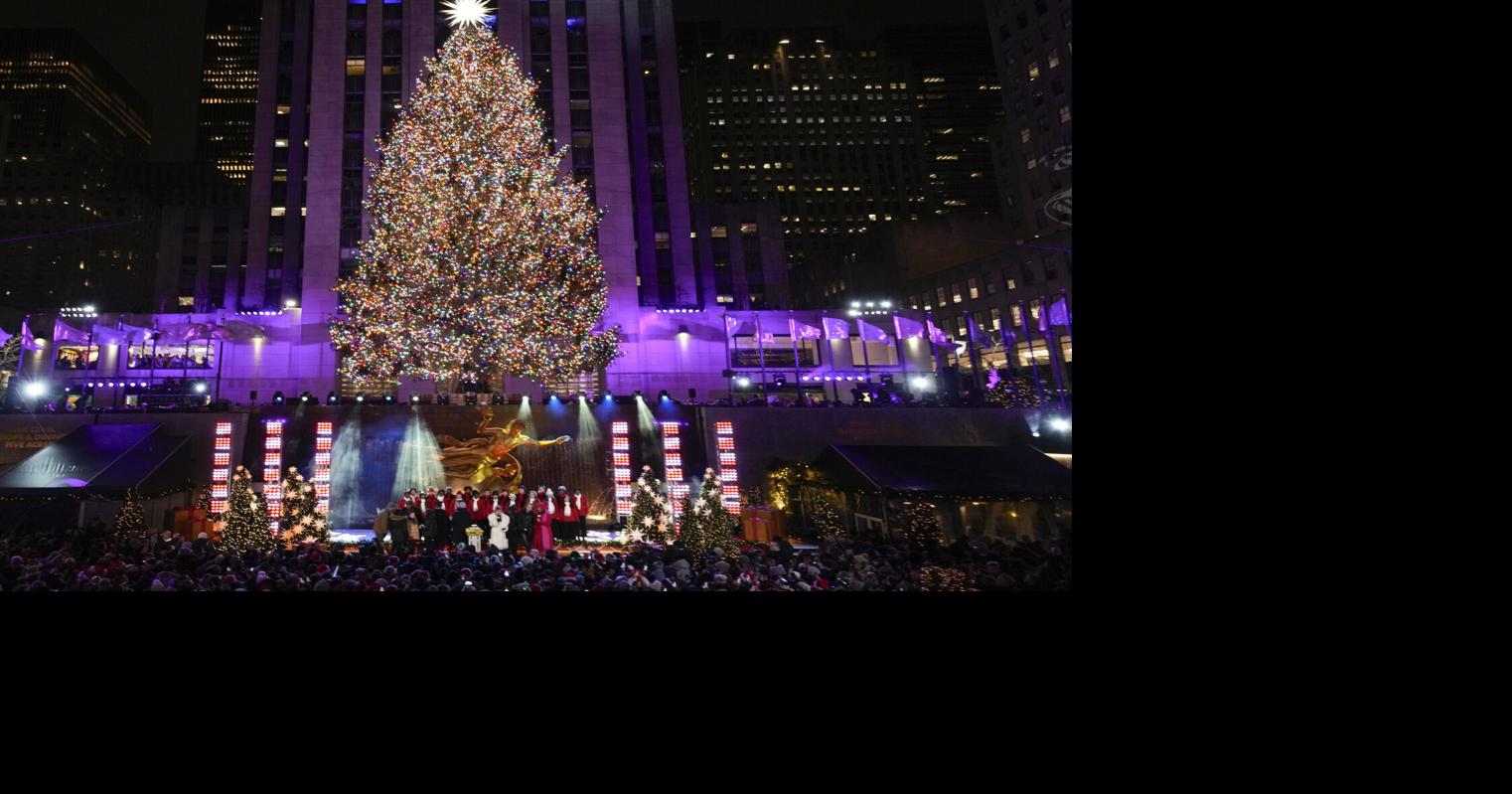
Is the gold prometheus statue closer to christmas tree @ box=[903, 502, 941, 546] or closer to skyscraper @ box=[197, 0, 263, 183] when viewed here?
christmas tree @ box=[903, 502, 941, 546]

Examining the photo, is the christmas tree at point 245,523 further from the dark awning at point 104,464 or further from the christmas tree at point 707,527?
the christmas tree at point 707,527

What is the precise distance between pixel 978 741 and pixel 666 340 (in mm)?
31965

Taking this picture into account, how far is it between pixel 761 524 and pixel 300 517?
1042 centimetres

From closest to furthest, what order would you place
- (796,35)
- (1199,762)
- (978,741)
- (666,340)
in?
1. (1199,762)
2. (978,741)
3. (666,340)
4. (796,35)

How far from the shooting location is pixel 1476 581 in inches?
142

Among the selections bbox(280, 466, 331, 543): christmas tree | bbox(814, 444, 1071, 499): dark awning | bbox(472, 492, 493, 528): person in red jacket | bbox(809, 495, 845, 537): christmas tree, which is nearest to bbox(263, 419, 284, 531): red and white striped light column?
bbox(280, 466, 331, 543): christmas tree

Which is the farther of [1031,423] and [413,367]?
[413,367]

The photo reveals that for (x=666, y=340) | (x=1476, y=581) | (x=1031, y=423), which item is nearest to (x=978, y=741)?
(x=1476, y=581)

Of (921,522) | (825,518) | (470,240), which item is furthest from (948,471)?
(470,240)

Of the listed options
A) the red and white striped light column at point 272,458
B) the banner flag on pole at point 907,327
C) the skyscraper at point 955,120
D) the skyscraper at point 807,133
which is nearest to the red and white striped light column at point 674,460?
the red and white striped light column at point 272,458

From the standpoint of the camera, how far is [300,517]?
562 inches

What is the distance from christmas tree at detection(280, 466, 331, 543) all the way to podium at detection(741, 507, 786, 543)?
30.9 feet

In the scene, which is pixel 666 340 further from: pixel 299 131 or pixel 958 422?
pixel 299 131

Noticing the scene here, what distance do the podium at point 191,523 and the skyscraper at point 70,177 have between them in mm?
38635
